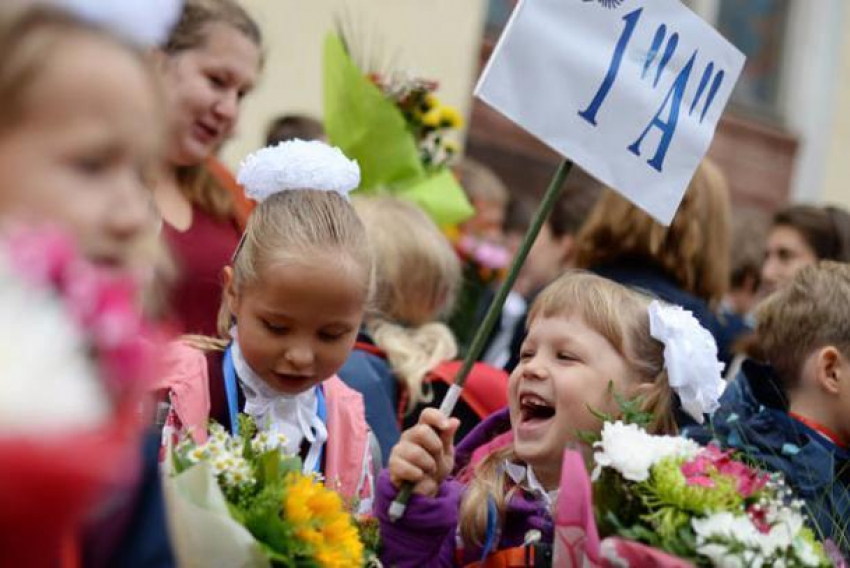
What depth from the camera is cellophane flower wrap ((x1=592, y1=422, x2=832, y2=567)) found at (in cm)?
250

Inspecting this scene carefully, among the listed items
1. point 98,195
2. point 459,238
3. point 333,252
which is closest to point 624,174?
point 333,252

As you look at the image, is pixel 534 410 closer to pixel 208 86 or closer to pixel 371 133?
pixel 208 86

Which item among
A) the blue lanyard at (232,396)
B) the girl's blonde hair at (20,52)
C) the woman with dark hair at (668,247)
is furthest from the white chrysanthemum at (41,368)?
the woman with dark hair at (668,247)

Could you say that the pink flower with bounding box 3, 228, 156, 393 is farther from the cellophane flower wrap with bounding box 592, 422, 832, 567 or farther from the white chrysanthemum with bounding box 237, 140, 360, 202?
the white chrysanthemum with bounding box 237, 140, 360, 202

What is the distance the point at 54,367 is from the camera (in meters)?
1.39

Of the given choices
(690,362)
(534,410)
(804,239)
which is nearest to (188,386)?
(534,410)

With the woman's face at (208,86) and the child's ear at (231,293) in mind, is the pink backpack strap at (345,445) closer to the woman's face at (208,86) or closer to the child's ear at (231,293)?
the child's ear at (231,293)

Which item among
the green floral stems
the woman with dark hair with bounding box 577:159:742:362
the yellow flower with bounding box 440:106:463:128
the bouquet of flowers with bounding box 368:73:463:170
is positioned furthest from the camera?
the yellow flower with bounding box 440:106:463:128

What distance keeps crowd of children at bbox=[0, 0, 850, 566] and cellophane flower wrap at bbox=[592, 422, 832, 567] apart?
38 cm

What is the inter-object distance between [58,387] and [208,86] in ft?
9.46

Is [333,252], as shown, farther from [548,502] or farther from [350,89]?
[350,89]

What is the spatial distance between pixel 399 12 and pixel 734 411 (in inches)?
230

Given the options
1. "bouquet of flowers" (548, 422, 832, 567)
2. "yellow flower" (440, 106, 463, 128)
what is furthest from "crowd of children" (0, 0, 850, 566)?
"yellow flower" (440, 106, 463, 128)

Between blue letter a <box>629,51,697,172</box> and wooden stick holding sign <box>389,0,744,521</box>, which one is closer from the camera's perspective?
wooden stick holding sign <box>389,0,744,521</box>
